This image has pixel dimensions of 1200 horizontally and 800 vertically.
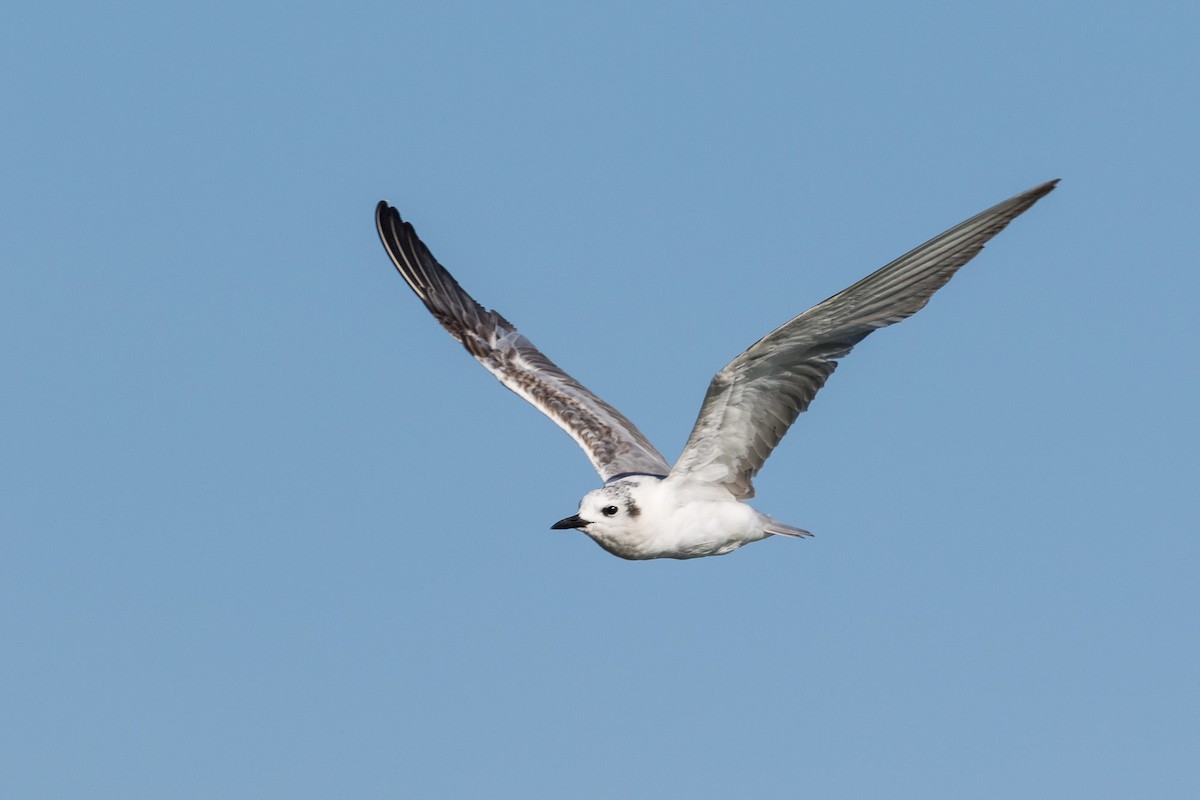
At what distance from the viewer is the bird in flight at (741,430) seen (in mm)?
16344

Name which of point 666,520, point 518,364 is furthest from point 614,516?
point 518,364

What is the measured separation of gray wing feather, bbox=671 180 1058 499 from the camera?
16172 millimetres

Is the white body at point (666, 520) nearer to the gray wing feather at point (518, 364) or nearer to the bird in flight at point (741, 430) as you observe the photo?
the bird in flight at point (741, 430)

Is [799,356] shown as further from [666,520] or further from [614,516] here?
[614,516]

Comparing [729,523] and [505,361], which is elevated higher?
[505,361]

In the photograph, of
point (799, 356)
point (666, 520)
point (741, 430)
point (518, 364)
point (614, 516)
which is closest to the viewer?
point (799, 356)

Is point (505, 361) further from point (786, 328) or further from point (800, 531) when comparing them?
point (786, 328)

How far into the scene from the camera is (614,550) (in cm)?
1841

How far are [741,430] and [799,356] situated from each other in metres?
1.38

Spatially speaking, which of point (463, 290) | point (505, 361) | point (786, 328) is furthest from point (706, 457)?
point (463, 290)

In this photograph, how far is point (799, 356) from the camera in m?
17.5

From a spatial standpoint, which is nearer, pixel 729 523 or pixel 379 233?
pixel 729 523

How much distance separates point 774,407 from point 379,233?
9775 mm

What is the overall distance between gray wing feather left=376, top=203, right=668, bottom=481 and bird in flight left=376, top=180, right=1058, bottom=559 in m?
0.05
